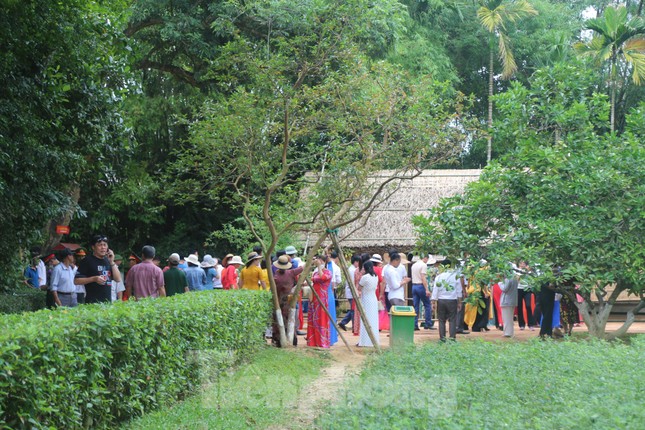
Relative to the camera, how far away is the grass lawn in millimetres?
7645

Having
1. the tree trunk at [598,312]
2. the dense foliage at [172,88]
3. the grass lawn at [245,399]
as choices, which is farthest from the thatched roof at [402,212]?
the grass lawn at [245,399]

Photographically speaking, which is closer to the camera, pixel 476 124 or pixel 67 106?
pixel 67 106

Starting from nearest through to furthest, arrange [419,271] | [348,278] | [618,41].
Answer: [348,278]
[419,271]
[618,41]

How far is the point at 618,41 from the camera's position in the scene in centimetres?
3094

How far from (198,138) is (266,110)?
1.25 metres

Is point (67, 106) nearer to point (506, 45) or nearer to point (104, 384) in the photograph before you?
point (104, 384)

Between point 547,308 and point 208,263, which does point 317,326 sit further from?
point 547,308

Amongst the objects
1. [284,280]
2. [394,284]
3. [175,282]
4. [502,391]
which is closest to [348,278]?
[284,280]

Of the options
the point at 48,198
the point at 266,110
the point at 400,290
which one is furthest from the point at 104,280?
the point at 400,290

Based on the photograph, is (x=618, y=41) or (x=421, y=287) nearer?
(x=421, y=287)

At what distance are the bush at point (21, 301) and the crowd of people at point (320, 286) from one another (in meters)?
0.59

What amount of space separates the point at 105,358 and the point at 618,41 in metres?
28.3

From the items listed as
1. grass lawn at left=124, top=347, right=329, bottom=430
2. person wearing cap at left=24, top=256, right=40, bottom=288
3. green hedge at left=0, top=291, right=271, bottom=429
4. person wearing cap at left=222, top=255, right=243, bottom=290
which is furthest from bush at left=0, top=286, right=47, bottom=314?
green hedge at left=0, top=291, right=271, bottom=429

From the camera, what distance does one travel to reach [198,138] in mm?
14141
